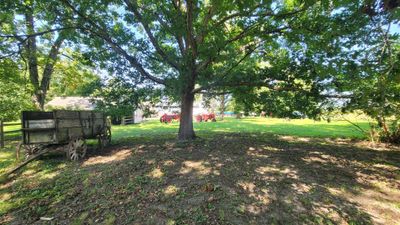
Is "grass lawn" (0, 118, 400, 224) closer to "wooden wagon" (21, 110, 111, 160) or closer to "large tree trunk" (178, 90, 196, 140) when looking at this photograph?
"wooden wagon" (21, 110, 111, 160)

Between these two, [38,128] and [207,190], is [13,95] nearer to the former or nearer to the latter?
[38,128]

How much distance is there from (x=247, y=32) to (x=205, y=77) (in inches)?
89.5

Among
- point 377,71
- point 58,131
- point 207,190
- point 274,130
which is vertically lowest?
point 207,190

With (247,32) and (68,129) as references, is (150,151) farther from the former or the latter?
(247,32)

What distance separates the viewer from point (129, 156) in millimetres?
7234

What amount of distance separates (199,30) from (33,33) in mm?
8815

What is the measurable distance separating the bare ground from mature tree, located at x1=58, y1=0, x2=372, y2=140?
347 cm

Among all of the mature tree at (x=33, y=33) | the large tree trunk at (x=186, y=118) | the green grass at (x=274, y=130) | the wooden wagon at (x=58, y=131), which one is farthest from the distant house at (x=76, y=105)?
the wooden wagon at (x=58, y=131)

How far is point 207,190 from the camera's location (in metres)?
4.38

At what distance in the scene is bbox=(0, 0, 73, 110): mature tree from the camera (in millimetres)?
7203

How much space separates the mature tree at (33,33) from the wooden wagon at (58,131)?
285 centimetres

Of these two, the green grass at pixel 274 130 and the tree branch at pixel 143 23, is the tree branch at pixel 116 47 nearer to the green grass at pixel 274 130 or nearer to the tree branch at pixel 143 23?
the tree branch at pixel 143 23

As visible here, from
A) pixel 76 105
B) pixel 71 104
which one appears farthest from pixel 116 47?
pixel 71 104

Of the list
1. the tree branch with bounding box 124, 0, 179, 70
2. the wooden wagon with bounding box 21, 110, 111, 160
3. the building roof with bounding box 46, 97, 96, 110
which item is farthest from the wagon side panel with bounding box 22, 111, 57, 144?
the building roof with bounding box 46, 97, 96, 110
